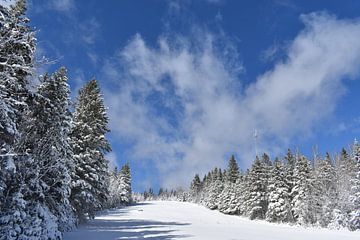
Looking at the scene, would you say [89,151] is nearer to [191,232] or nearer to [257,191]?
[191,232]

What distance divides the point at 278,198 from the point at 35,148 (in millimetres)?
50233

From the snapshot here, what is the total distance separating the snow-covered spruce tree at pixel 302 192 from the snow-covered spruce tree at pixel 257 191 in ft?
22.9

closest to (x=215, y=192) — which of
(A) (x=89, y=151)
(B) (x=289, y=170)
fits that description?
(B) (x=289, y=170)

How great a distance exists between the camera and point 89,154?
92.1 ft

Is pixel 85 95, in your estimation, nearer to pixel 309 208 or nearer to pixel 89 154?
pixel 89 154

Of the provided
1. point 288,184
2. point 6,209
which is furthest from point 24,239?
point 288,184

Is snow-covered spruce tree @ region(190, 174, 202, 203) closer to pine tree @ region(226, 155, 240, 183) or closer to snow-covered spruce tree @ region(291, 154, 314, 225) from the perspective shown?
pine tree @ region(226, 155, 240, 183)

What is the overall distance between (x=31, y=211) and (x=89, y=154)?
40.2 feet

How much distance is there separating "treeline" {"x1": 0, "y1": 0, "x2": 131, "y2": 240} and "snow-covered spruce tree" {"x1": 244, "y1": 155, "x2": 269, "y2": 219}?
138 ft

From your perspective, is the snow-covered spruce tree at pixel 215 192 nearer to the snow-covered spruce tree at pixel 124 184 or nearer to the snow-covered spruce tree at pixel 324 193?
the snow-covered spruce tree at pixel 124 184

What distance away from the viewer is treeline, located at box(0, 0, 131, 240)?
1074cm

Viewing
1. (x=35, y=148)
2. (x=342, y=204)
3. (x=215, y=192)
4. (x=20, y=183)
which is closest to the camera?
(x=20, y=183)

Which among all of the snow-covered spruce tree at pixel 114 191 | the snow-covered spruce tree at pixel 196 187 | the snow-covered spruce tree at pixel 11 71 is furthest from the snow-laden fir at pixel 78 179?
the snow-covered spruce tree at pixel 196 187

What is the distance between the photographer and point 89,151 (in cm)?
2888
